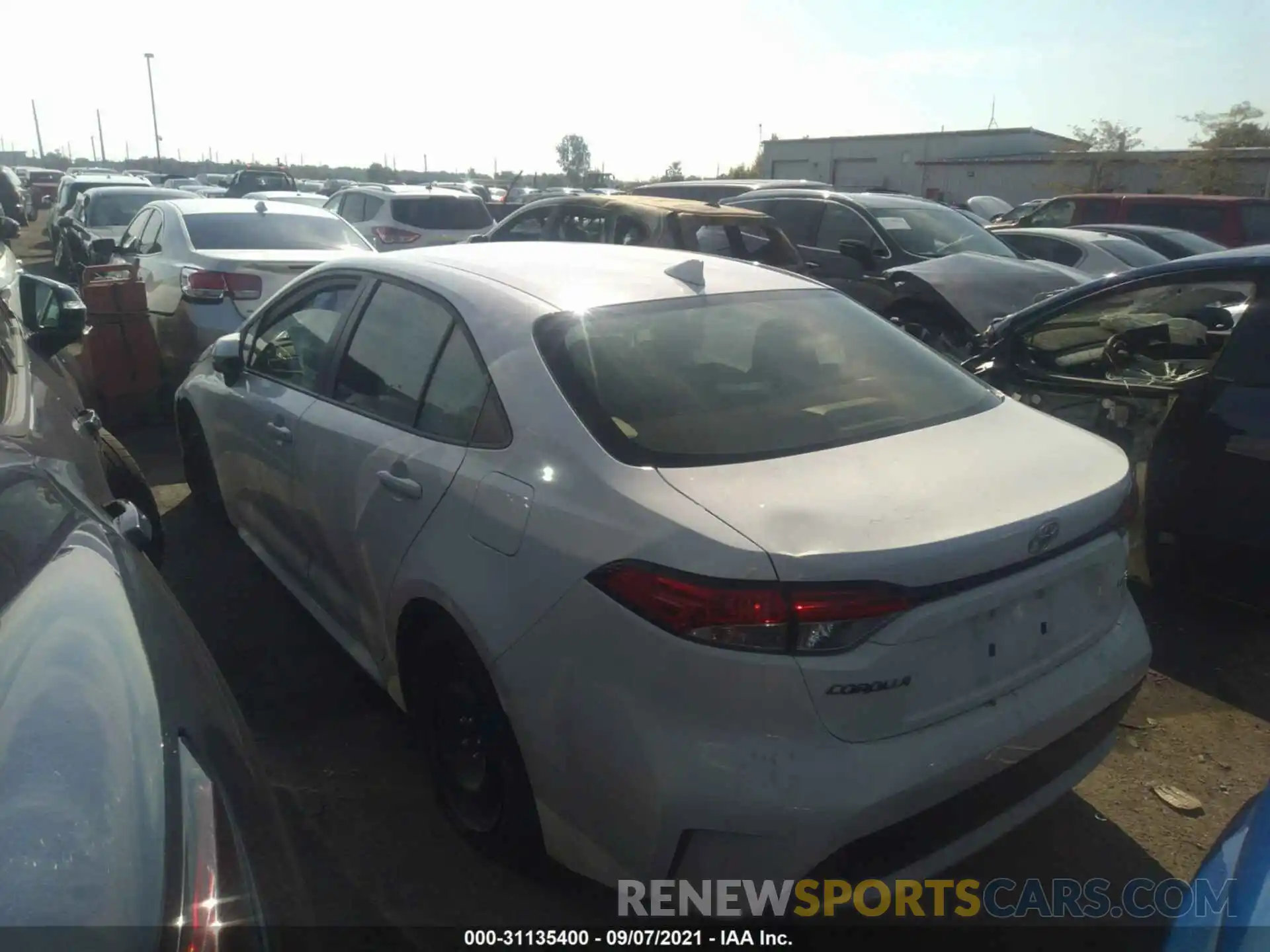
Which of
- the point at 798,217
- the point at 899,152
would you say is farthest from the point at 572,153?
the point at 798,217

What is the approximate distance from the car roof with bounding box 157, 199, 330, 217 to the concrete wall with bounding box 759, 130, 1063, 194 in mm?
38932

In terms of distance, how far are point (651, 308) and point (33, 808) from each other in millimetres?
2058

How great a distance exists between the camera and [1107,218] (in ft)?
45.1

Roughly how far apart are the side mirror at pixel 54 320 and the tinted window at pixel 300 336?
71cm

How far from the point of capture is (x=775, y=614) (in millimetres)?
1914

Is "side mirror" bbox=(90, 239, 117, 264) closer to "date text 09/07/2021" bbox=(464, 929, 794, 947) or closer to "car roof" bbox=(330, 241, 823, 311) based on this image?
"car roof" bbox=(330, 241, 823, 311)

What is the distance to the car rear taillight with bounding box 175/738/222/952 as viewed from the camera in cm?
117

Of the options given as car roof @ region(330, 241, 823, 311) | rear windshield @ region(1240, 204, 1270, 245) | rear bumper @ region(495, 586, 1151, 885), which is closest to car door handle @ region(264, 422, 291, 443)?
car roof @ region(330, 241, 823, 311)

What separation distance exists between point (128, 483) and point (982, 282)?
6.18 meters

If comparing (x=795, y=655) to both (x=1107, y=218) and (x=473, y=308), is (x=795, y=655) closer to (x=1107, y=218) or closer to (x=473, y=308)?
(x=473, y=308)

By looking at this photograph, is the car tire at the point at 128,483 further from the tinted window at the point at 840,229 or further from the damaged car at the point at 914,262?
the tinted window at the point at 840,229

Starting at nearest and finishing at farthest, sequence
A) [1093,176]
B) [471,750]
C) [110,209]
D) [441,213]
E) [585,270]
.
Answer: [471,750] → [585,270] → [441,213] → [110,209] → [1093,176]

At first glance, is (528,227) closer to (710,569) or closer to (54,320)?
(54,320)

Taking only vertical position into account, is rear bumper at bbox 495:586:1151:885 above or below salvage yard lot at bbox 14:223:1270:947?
above
